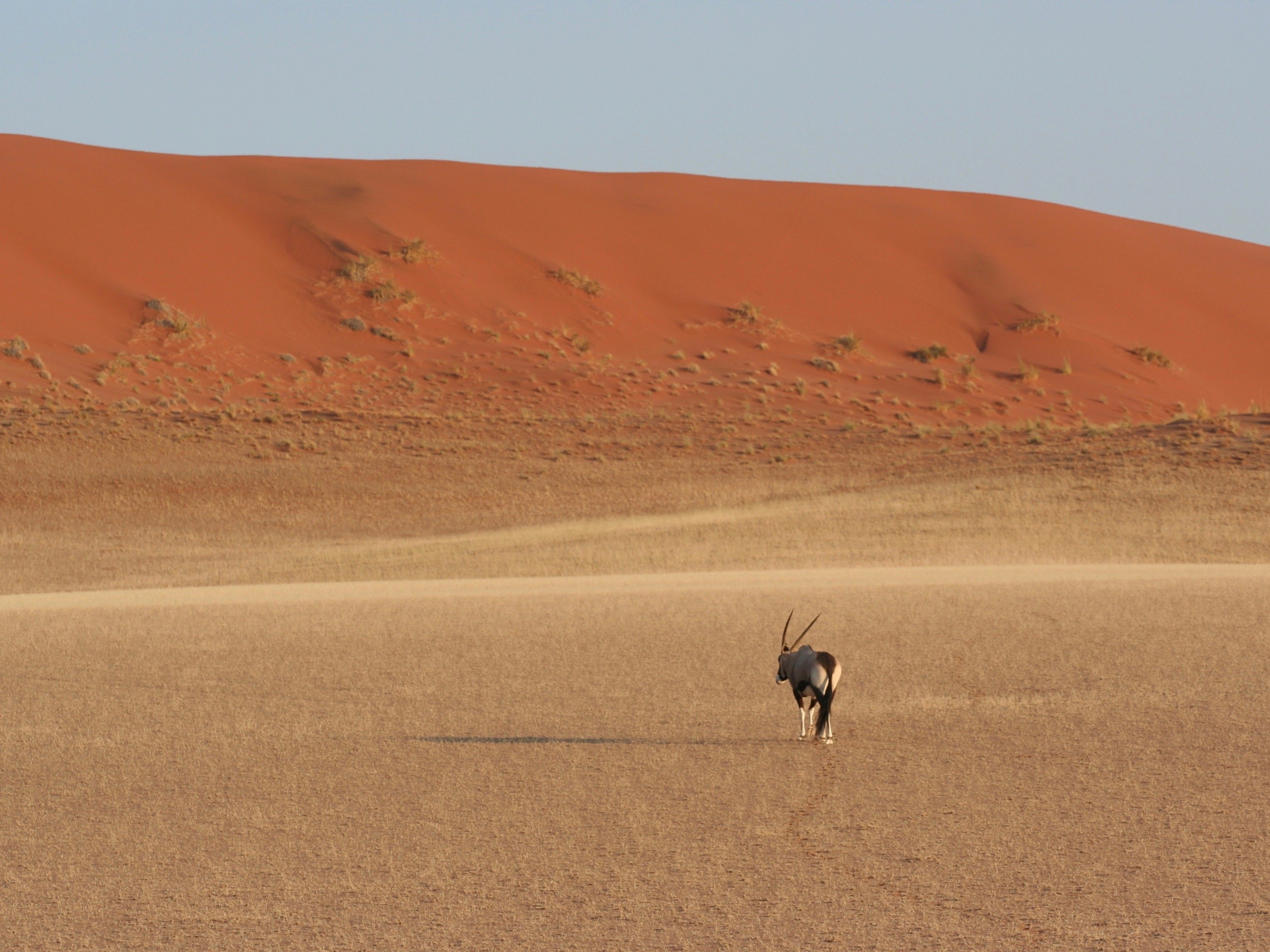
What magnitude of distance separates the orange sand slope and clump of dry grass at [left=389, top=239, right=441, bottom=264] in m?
0.12

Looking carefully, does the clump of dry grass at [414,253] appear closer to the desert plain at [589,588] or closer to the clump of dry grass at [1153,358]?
the desert plain at [589,588]

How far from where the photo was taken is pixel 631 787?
6.38 metres

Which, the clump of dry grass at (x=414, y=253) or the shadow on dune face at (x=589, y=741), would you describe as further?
the clump of dry grass at (x=414, y=253)

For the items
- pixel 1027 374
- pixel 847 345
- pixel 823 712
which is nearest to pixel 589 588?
pixel 823 712

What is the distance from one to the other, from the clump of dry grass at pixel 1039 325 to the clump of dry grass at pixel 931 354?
506 cm

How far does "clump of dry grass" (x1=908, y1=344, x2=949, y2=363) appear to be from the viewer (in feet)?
160

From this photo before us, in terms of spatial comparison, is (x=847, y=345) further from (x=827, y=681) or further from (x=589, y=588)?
(x=827, y=681)

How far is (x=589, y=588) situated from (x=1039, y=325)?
41.5 meters

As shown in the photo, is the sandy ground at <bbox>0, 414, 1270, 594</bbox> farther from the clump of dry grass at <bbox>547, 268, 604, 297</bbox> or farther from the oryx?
the clump of dry grass at <bbox>547, 268, 604, 297</bbox>

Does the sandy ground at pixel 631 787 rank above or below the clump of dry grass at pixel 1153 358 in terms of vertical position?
below

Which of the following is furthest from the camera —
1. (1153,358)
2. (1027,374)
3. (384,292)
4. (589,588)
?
(1153,358)

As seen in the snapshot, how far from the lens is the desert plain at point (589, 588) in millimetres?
5070

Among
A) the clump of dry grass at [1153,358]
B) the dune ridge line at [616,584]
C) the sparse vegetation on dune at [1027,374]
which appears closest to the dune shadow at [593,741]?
the dune ridge line at [616,584]

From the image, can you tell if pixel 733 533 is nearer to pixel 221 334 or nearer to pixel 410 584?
pixel 410 584
